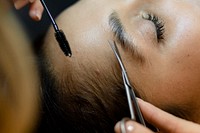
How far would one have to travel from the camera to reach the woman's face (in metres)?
0.95

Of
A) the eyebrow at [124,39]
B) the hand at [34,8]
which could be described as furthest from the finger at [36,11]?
the eyebrow at [124,39]

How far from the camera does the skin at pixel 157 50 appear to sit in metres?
0.95

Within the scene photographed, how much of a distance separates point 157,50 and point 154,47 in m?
0.01

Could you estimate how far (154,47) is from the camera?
0.97m

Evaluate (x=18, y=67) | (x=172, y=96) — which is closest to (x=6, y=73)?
(x=18, y=67)

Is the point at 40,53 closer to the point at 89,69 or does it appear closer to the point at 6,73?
the point at 89,69

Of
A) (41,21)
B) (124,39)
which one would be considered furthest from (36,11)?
(41,21)

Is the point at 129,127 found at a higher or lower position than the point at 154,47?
lower

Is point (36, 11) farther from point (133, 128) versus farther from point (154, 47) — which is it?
point (133, 128)

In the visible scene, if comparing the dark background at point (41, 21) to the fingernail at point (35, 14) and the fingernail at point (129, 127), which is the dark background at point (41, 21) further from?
the fingernail at point (129, 127)

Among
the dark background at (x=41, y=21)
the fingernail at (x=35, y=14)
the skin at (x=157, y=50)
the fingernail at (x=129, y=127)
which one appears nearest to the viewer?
the fingernail at (x=129, y=127)

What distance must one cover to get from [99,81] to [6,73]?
44cm

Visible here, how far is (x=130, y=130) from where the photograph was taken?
0.71 meters

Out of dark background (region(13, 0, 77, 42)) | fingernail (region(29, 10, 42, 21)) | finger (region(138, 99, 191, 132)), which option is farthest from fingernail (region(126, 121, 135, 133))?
dark background (region(13, 0, 77, 42))
